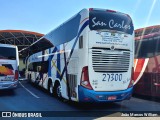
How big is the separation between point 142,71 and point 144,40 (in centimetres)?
157

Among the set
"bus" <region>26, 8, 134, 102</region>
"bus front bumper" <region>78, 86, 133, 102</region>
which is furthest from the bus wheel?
"bus front bumper" <region>78, 86, 133, 102</region>

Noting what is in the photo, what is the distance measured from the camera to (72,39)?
877 cm

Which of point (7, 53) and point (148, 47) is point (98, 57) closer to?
point (148, 47)

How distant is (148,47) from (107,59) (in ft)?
13.0

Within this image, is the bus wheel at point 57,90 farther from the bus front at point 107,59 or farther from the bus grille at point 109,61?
the bus grille at point 109,61

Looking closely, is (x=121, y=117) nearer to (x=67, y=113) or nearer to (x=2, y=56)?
(x=67, y=113)

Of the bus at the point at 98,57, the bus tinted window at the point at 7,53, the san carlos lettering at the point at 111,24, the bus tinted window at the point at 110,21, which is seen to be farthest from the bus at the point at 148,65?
the bus tinted window at the point at 7,53

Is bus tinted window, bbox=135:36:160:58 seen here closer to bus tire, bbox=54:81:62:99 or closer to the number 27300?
the number 27300

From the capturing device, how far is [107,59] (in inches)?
315

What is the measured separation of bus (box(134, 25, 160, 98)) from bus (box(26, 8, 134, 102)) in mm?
2386

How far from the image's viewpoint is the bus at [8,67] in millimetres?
11727

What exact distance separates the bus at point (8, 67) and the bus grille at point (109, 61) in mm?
5892

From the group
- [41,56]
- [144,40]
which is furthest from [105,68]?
[41,56]

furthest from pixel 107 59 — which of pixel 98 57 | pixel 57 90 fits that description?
pixel 57 90
